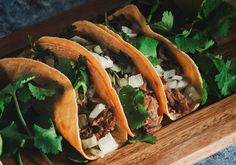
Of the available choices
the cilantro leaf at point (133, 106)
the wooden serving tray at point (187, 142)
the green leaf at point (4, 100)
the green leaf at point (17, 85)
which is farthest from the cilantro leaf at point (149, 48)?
the green leaf at point (4, 100)

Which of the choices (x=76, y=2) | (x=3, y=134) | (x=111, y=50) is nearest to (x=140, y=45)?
(x=111, y=50)

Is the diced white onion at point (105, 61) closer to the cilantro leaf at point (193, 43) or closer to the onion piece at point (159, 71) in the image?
the onion piece at point (159, 71)

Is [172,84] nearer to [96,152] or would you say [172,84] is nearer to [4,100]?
[96,152]

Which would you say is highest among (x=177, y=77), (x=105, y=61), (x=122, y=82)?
(x=105, y=61)

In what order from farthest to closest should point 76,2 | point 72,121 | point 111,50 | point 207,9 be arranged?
point 76,2
point 207,9
point 111,50
point 72,121

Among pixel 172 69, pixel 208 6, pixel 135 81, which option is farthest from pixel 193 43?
pixel 135 81

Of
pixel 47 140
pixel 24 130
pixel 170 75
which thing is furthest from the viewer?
pixel 170 75

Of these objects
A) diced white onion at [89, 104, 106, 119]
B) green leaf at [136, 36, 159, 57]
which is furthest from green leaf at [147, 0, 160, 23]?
diced white onion at [89, 104, 106, 119]

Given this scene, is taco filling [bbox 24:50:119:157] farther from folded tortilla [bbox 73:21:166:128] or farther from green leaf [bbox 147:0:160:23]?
green leaf [bbox 147:0:160:23]

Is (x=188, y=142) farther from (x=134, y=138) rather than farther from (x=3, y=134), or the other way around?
(x=3, y=134)
